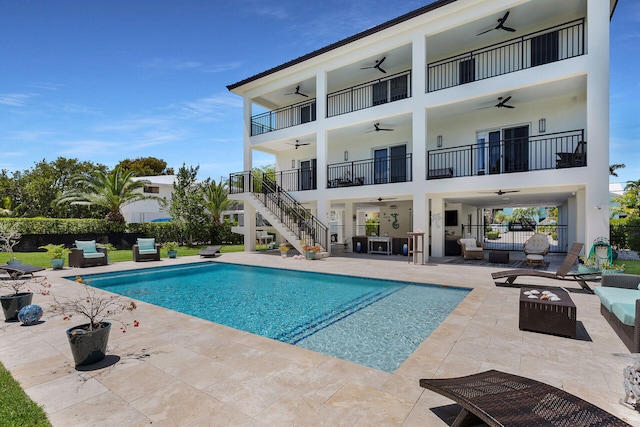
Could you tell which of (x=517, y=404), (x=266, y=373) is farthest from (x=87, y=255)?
(x=517, y=404)

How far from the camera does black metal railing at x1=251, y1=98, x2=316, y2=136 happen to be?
1955 cm

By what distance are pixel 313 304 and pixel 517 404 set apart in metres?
5.89

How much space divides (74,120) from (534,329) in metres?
31.4

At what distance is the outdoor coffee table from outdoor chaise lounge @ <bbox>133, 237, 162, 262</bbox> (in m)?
14.7

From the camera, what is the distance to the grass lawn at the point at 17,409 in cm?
271

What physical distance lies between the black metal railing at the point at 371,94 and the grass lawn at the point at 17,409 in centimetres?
1546

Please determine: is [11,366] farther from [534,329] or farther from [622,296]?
[622,296]

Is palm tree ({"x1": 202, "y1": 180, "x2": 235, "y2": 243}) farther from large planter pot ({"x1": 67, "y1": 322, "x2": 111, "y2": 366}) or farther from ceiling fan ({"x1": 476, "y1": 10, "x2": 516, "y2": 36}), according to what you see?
large planter pot ({"x1": 67, "y1": 322, "x2": 111, "y2": 366})

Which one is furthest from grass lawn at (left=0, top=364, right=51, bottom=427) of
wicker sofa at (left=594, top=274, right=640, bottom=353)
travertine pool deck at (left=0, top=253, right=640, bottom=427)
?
wicker sofa at (left=594, top=274, right=640, bottom=353)

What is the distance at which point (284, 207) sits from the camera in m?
17.2

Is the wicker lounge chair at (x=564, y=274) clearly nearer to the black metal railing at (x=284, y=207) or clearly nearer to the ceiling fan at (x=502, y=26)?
the black metal railing at (x=284, y=207)

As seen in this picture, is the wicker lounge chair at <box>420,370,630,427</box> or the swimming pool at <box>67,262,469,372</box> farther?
the swimming pool at <box>67,262,469,372</box>

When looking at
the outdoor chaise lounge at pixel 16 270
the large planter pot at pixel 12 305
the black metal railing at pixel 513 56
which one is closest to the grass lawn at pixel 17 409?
the large planter pot at pixel 12 305

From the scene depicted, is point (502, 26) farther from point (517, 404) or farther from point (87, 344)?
point (87, 344)
